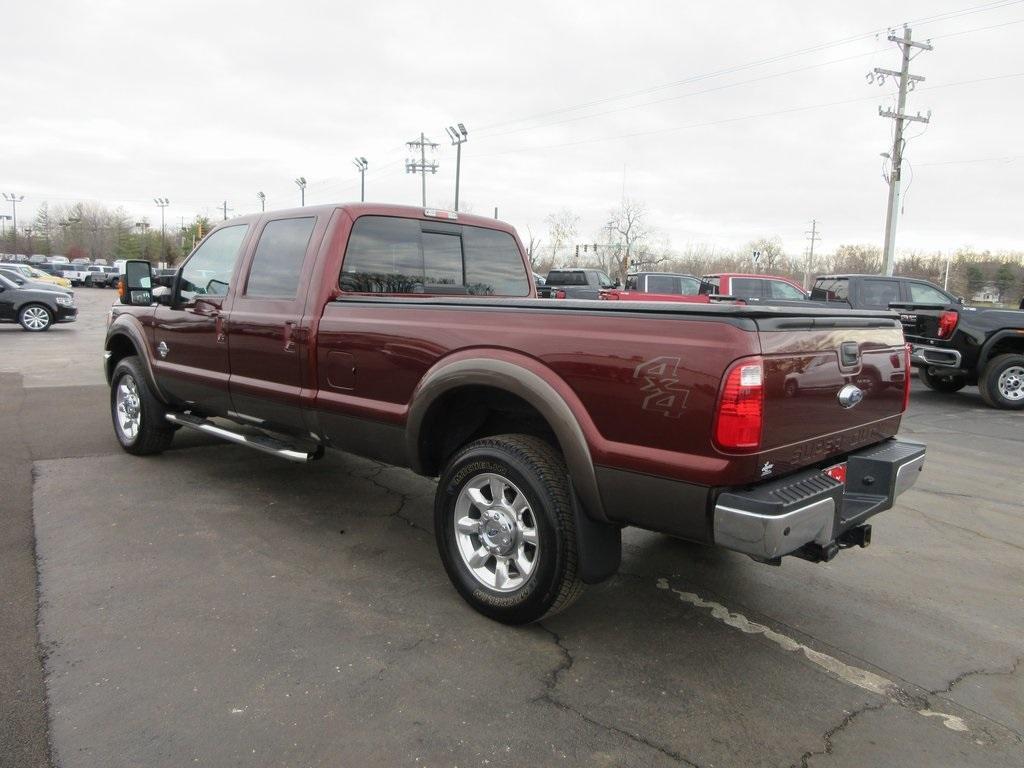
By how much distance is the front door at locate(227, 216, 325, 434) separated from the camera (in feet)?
14.0

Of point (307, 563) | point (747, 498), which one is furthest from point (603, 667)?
point (307, 563)

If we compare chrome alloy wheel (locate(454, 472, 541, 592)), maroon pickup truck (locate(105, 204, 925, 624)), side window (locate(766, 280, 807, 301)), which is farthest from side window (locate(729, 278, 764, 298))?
chrome alloy wheel (locate(454, 472, 541, 592))

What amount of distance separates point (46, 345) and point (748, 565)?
52.7 ft

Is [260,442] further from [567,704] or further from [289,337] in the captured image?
[567,704]

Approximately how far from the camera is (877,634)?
332cm

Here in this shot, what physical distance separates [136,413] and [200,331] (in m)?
1.48

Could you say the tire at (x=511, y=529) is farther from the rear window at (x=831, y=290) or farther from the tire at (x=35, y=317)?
the tire at (x=35, y=317)

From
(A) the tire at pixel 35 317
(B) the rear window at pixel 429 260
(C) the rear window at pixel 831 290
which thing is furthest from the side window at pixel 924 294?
(A) the tire at pixel 35 317

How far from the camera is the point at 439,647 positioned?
10.1 feet

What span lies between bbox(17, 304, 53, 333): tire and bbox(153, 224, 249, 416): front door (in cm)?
1599

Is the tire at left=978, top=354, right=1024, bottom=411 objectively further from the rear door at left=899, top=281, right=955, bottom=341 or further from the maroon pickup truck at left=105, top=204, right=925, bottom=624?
the maroon pickup truck at left=105, top=204, right=925, bottom=624

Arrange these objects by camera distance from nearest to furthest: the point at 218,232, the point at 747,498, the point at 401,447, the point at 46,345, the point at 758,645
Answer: the point at 747,498
the point at 758,645
the point at 401,447
the point at 218,232
the point at 46,345

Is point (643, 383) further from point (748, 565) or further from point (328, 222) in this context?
point (328, 222)

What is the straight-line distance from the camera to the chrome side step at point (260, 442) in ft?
14.3
